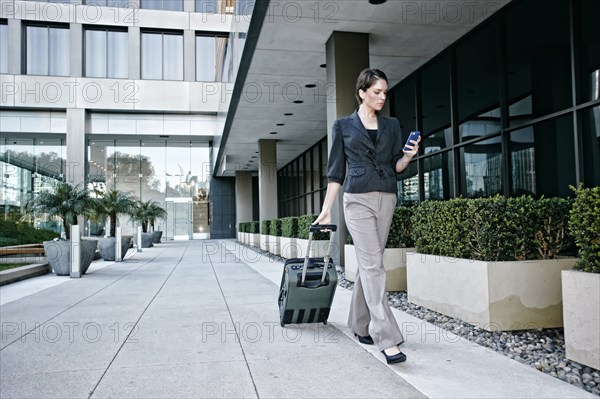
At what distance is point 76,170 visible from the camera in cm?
3262

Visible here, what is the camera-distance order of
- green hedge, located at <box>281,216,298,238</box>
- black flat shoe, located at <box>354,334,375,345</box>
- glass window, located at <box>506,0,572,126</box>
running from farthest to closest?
green hedge, located at <box>281,216,298,238</box> < glass window, located at <box>506,0,572,126</box> < black flat shoe, located at <box>354,334,375,345</box>

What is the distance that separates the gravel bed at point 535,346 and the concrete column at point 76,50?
33288mm

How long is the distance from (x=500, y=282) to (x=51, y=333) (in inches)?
168

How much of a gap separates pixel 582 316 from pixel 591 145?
4.25 meters

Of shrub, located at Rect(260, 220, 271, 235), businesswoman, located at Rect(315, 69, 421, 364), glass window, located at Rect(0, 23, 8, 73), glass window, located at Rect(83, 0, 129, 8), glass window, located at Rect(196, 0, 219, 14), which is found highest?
glass window, located at Rect(196, 0, 219, 14)

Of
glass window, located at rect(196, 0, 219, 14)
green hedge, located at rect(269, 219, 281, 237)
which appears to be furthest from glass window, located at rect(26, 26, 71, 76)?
green hedge, located at rect(269, 219, 281, 237)

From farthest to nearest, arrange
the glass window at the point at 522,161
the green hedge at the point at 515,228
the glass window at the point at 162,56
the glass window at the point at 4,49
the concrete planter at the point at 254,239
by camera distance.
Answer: the glass window at the point at 162,56
the glass window at the point at 4,49
the concrete planter at the point at 254,239
the glass window at the point at 522,161
the green hedge at the point at 515,228

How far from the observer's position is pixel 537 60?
25.8ft

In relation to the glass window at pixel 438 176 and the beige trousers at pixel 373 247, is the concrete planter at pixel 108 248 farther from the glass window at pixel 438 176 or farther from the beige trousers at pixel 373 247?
the beige trousers at pixel 373 247

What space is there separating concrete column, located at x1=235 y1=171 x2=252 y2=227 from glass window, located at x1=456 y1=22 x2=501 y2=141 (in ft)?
78.2

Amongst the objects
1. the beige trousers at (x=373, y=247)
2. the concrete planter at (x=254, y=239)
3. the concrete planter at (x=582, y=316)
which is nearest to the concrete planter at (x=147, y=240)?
the concrete planter at (x=254, y=239)

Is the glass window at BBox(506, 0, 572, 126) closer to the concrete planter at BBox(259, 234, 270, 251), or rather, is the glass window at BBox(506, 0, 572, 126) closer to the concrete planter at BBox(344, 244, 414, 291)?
the concrete planter at BBox(344, 244, 414, 291)

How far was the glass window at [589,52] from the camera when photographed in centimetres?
669

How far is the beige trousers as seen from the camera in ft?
11.4
